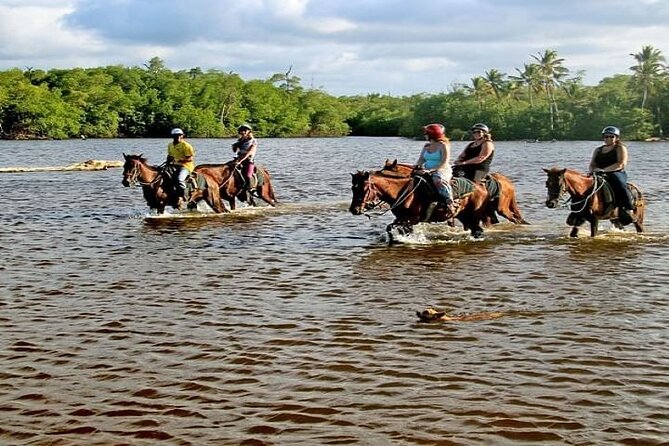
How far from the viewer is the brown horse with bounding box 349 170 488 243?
13906 mm

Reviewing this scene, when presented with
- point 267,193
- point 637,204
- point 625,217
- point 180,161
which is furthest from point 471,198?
point 267,193

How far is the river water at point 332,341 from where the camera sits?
6.07 metres

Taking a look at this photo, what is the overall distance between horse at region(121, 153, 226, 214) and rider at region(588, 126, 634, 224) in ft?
29.6

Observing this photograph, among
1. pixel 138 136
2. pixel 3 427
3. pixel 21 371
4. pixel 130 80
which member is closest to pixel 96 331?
pixel 21 371

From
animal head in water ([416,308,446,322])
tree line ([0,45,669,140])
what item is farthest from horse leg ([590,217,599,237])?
tree line ([0,45,669,140])

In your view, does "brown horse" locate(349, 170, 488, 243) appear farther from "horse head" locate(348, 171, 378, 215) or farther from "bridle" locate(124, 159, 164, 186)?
"bridle" locate(124, 159, 164, 186)

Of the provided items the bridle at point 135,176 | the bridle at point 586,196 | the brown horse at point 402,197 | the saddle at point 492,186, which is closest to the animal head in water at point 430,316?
the brown horse at point 402,197

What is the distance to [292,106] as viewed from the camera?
150000mm

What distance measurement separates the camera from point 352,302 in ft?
33.0

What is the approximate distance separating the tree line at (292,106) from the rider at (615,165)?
85967 millimetres

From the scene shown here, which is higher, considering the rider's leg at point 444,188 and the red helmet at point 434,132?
the red helmet at point 434,132

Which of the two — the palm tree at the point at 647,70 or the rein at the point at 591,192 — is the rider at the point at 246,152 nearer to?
the rein at the point at 591,192

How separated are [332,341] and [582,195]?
7974 millimetres

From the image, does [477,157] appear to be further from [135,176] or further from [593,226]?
[135,176]
